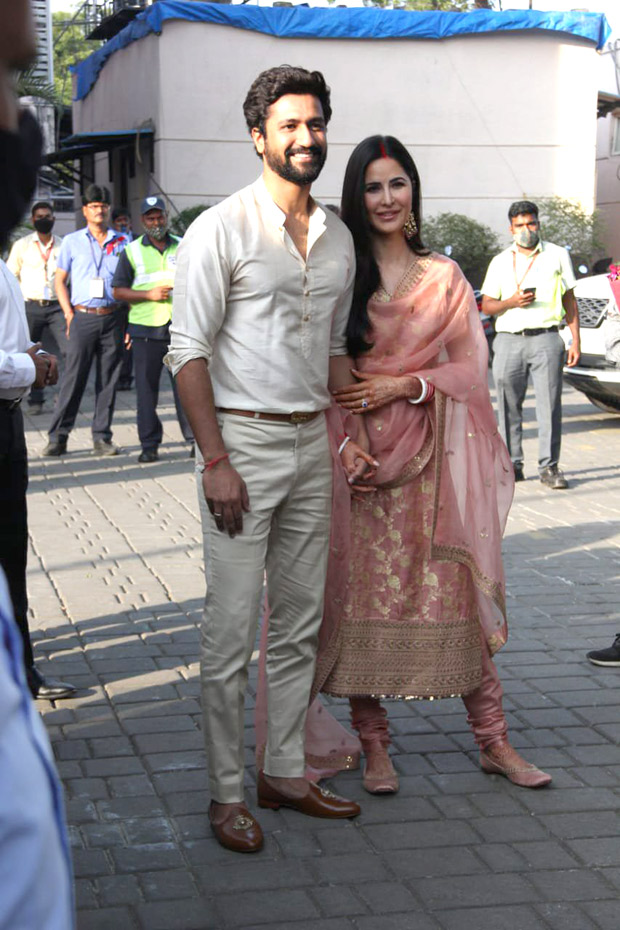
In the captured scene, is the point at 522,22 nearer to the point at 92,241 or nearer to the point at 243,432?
the point at 92,241

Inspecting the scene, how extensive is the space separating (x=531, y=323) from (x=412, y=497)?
5.65 meters

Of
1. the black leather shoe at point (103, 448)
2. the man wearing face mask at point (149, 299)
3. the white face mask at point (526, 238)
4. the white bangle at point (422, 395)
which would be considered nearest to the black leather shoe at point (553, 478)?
the white face mask at point (526, 238)

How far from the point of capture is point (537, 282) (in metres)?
9.56

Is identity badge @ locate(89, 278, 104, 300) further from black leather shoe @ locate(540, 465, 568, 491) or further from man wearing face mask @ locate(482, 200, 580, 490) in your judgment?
black leather shoe @ locate(540, 465, 568, 491)

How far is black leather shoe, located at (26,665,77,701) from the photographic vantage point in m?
5.07

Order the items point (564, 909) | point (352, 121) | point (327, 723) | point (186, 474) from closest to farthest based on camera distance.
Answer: point (564, 909) → point (327, 723) → point (186, 474) → point (352, 121)

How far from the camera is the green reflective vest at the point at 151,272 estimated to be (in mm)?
10312

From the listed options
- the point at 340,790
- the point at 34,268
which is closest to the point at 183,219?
the point at 34,268

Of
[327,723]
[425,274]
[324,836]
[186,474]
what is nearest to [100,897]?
[324,836]

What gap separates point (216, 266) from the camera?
363 cm

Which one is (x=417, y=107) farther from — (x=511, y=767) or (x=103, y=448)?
(x=511, y=767)

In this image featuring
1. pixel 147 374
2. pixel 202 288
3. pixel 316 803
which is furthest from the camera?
pixel 147 374

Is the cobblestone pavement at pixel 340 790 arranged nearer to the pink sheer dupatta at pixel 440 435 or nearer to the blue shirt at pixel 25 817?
the pink sheer dupatta at pixel 440 435

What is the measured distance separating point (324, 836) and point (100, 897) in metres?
0.73
